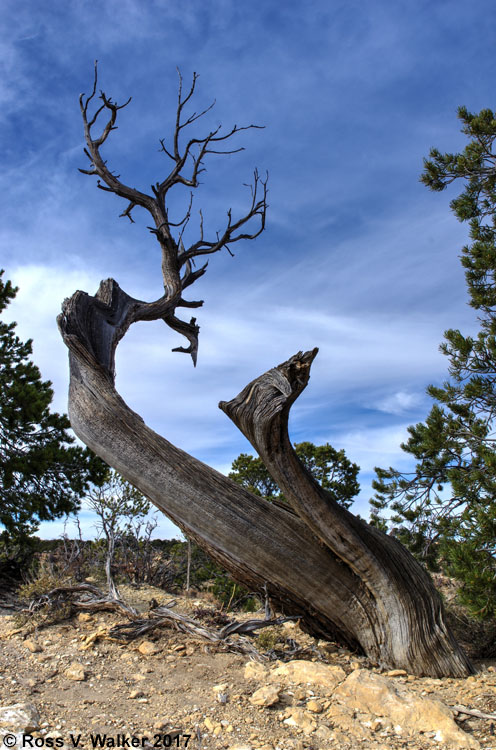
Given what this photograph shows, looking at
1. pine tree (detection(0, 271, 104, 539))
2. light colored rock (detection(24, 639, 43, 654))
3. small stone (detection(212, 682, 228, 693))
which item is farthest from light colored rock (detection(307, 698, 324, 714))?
pine tree (detection(0, 271, 104, 539))

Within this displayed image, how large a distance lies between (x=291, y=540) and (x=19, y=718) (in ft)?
9.52

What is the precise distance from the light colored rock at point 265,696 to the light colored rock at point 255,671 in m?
0.37

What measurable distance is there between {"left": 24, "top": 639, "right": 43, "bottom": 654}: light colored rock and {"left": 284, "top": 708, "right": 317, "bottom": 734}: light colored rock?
290cm

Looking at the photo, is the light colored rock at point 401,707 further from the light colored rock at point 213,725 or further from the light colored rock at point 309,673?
the light colored rock at point 213,725

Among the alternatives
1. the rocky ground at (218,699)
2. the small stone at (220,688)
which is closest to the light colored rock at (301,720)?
the rocky ground at (218,699)

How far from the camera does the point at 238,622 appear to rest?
5852 millimetres

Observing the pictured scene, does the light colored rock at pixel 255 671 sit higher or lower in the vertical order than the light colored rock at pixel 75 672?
higher

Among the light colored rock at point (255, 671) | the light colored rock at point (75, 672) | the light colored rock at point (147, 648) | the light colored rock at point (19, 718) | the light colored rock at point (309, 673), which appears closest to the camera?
the light colored rock at point (19, 718)

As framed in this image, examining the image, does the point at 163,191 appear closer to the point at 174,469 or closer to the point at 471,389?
the point at 174,469

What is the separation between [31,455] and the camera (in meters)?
10.8

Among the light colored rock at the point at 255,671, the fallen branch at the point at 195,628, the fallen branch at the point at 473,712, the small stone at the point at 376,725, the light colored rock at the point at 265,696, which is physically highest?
the fallen branch at the point at 195,628

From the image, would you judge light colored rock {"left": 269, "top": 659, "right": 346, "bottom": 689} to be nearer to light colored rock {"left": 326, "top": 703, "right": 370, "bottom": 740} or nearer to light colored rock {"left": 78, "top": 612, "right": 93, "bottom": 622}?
light colored rock {"left": 326, "top": 703, "right": 370, "bottom": 740}

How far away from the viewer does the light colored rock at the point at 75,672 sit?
16.3ft

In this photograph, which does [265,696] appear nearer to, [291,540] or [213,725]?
[213,725]
